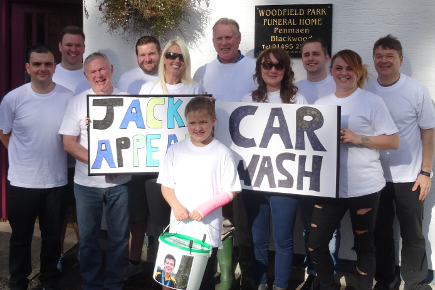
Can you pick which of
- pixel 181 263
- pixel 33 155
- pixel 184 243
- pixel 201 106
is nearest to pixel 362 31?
pixel 201 106

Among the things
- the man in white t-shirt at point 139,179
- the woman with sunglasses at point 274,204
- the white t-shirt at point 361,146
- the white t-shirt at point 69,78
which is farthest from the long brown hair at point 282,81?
the white t-shirt at point 69,78

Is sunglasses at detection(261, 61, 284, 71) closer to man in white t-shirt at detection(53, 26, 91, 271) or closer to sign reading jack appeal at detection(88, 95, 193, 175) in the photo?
sign reading jack appeal at detection(88, 95, 193, 175)

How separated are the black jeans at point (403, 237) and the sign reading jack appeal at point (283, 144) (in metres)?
0.79

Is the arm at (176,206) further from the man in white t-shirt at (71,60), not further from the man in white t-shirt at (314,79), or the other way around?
the man in white t-shirt at (71,60)

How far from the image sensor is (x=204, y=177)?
118 inches

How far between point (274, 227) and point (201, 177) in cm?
75

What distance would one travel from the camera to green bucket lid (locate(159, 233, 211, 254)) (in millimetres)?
2802

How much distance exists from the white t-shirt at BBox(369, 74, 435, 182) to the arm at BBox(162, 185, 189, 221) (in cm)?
168

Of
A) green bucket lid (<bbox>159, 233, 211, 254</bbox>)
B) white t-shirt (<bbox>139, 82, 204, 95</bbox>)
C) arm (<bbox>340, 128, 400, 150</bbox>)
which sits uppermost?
white t-shirt (<bbox>139, 82, 204, 95</bbox>)

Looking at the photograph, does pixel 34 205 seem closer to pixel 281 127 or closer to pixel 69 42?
pixel 69 42

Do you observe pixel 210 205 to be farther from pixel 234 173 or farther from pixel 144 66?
pixel 144 66

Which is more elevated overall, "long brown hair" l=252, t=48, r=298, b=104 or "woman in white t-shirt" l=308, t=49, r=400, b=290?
"long brown hair" l=252, t=48, r=298, b=104

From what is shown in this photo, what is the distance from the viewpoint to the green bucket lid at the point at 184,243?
2.80 metres

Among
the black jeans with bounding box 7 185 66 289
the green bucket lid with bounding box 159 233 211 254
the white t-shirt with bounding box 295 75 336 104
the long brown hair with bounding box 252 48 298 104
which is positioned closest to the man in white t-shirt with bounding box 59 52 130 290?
the black jeans with bounding box 7 185 66 289
